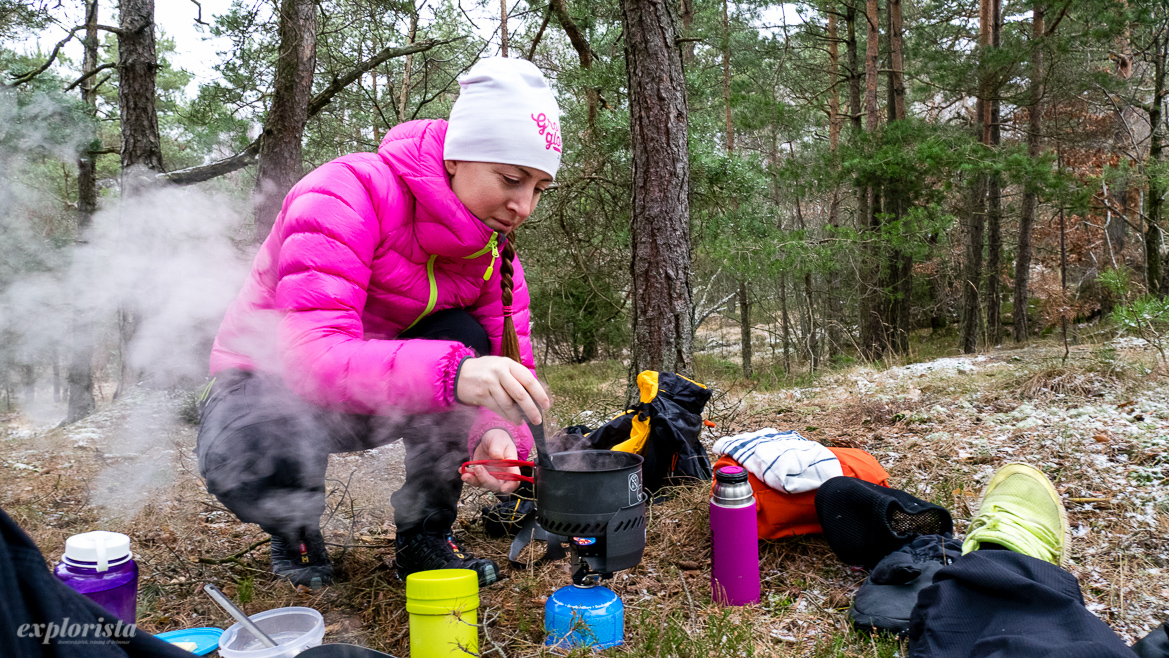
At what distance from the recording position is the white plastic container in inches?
54.4

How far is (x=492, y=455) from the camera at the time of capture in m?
1.91

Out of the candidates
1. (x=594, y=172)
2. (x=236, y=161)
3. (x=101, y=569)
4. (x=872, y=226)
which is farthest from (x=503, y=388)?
(x=872, y=226)

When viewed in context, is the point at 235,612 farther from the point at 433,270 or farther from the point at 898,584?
the point at 898,584

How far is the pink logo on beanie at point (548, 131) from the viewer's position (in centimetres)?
201

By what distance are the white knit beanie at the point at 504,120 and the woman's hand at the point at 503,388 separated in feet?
2.27

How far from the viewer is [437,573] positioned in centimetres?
160

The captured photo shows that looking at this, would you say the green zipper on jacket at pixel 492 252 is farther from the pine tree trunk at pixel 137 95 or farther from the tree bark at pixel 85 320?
the pine tree trunk at pixel 137 95

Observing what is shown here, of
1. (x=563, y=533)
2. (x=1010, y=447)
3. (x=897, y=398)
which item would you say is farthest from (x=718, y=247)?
(x=563, y=533)

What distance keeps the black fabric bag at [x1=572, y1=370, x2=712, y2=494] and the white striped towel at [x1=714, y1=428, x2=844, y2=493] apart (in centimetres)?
45

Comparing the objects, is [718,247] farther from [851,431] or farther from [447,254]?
[447,254]

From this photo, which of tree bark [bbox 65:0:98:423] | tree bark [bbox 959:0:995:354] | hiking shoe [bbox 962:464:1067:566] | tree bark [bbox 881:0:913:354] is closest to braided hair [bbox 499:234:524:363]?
hiking shoe [bbox 962:464:1067:566]

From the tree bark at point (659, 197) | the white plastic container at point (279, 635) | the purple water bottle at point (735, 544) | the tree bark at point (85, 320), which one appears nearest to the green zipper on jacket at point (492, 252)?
the purple water bottle at point (735, 544)

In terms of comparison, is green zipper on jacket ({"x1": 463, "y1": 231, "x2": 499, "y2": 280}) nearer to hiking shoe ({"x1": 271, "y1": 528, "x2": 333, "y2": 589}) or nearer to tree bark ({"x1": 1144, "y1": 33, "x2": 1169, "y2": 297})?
hiking shoe ({"x1": 271, "y1": 528, "x2": 333, "y2": 589})

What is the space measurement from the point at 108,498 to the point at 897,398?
450cm
